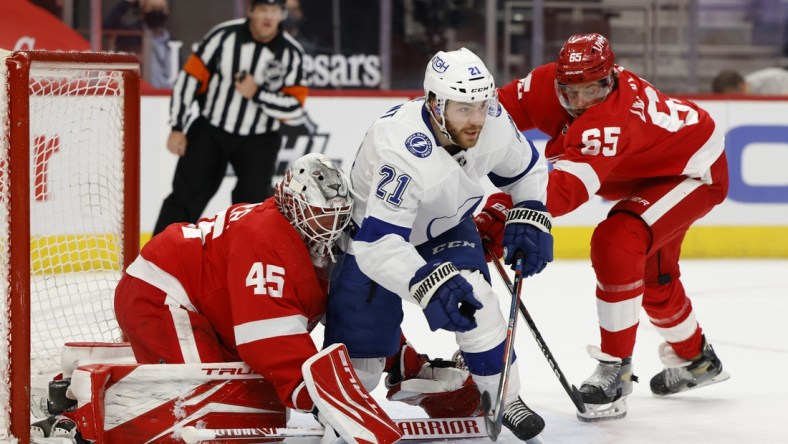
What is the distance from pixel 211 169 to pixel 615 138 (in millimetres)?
2418

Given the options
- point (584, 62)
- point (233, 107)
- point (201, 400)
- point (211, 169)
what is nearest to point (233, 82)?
point (233, 107)

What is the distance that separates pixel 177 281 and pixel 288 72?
100 inches

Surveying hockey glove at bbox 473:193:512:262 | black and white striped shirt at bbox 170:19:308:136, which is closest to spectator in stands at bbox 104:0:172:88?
black and white striped shirt at bbox 170:19:308:136

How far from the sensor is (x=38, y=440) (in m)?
2.55

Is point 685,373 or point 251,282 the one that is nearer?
point 251,282

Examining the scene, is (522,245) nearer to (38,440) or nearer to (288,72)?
(38,440)

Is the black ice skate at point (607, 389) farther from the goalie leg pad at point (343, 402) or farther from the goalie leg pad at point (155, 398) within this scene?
the goalie leg pad at point (155, 398)

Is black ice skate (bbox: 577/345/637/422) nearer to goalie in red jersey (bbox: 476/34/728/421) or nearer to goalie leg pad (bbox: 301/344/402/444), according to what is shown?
goalie in red jersey (bbox: 476/34/728/421)

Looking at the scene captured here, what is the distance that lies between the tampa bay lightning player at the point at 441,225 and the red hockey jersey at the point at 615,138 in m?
0.20

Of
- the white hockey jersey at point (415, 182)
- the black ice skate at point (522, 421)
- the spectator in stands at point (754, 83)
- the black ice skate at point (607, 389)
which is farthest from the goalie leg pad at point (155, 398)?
the spectator in stands at point (754, 83)

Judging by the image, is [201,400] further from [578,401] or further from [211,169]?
[211,169]

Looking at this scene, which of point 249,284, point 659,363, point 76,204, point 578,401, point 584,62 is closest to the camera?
point 249,284

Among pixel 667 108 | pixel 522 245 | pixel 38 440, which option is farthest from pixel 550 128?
pixel 38 440

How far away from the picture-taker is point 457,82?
2.50 metres
